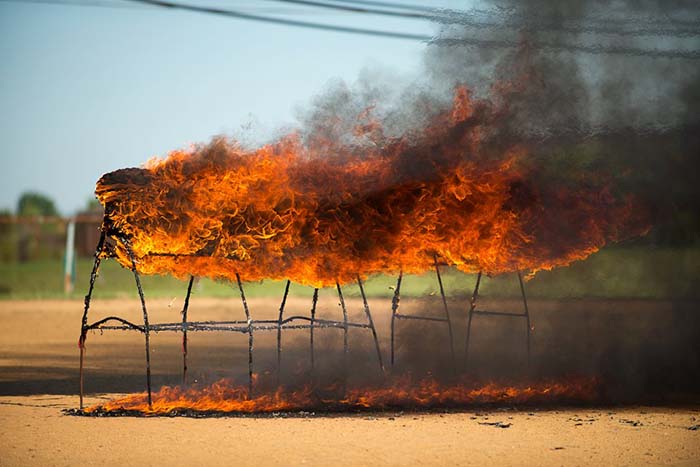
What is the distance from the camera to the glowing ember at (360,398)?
12.4m

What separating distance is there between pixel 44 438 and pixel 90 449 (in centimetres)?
94

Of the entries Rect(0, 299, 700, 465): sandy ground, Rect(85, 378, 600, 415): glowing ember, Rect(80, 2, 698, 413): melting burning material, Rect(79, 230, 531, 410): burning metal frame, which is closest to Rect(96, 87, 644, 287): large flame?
Rect(80, 2, 698, 413): melting burning material

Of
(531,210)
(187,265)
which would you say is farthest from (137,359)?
(531,210)

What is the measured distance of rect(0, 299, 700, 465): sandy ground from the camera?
9461 millimetres

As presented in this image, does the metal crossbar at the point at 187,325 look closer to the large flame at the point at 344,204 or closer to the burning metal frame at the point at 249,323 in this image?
the burning metal frame at the point at 249,323

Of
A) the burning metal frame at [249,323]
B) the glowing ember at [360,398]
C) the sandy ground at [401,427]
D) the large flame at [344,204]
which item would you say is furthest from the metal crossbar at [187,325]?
the sandy ground at [401,427]

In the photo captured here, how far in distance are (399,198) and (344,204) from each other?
0.75 m

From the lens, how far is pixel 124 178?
37.5 feet

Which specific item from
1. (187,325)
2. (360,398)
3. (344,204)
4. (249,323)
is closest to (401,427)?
(360,398)

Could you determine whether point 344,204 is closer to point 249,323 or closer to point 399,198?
point 399,198

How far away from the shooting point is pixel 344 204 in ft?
39.7

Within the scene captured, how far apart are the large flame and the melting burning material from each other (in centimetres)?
2

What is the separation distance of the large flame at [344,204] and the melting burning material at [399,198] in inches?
0.8

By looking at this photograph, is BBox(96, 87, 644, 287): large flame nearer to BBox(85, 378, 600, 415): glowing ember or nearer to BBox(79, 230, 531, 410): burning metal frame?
BBox(79, 230, 531, 410): burning metal frame
